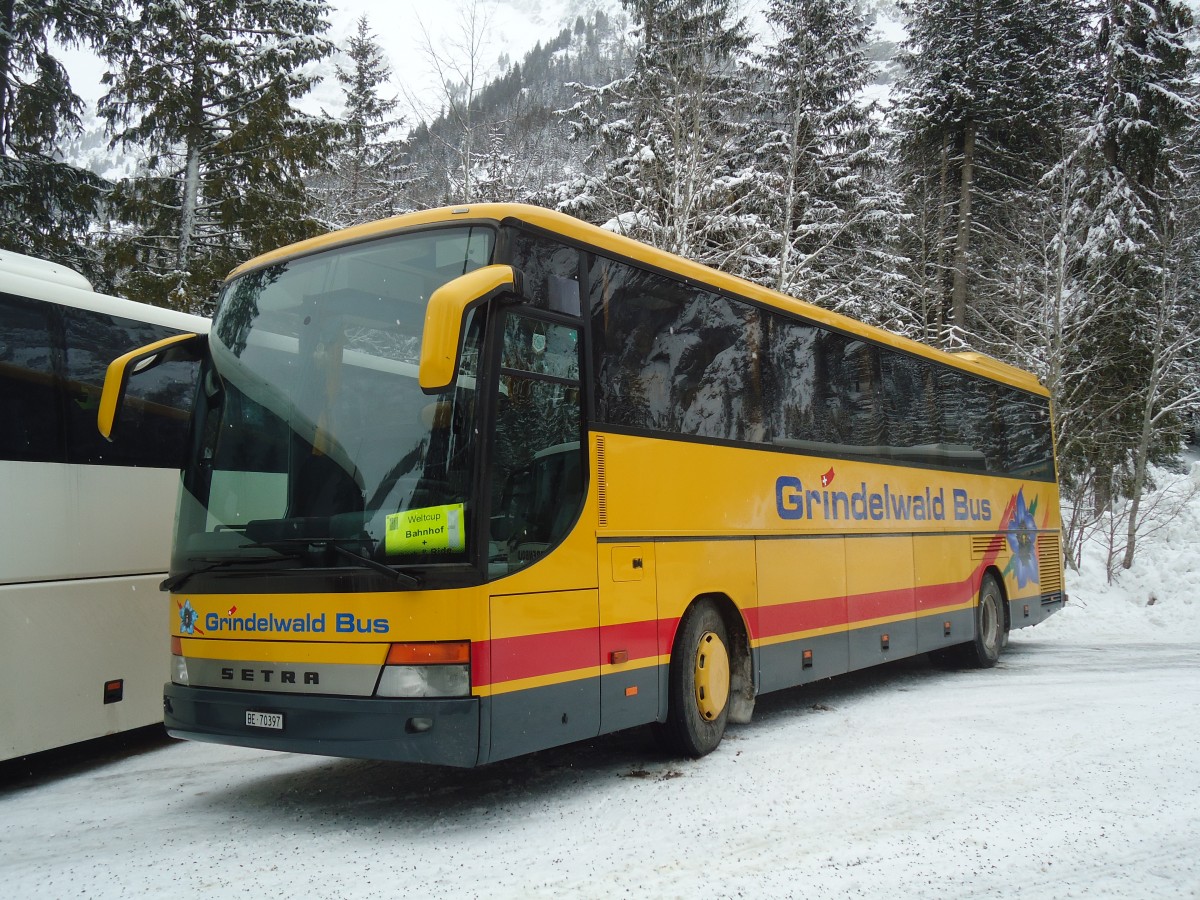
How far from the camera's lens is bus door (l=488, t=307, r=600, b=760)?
5.30m

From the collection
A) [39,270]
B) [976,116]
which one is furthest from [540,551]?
[976,116]

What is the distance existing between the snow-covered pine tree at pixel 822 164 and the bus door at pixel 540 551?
14492 millimetres

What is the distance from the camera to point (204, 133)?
19.2 meters

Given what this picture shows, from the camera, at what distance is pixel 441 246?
5.69 meters

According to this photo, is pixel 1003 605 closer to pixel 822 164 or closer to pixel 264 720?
pixel 264 720

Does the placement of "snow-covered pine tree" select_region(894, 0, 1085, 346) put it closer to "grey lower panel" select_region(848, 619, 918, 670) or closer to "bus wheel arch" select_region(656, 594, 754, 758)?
"grey lower panel" select_region(848, 619, 918, 670)

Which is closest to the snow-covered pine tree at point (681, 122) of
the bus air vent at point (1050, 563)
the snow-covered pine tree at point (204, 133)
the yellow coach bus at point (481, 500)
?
the snow-covered pine tree at point (204, 133)

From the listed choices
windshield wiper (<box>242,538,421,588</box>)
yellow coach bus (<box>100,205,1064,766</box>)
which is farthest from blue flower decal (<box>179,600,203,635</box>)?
windshield wiper (<box>242,538,421,588</box>)

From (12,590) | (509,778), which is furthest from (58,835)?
(509,778)

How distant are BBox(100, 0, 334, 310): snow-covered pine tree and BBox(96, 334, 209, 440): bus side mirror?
12887 mm

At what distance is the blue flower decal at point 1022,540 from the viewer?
13.0 m

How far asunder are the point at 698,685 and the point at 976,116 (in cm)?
2662

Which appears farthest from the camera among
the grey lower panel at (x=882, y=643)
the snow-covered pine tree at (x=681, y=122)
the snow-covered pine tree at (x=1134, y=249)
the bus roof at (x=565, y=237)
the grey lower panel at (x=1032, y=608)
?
the snow-covered pine tree at (x=1134, y=249)

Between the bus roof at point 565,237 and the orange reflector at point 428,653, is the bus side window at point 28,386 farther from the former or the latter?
the orange reflector at point 428,653
